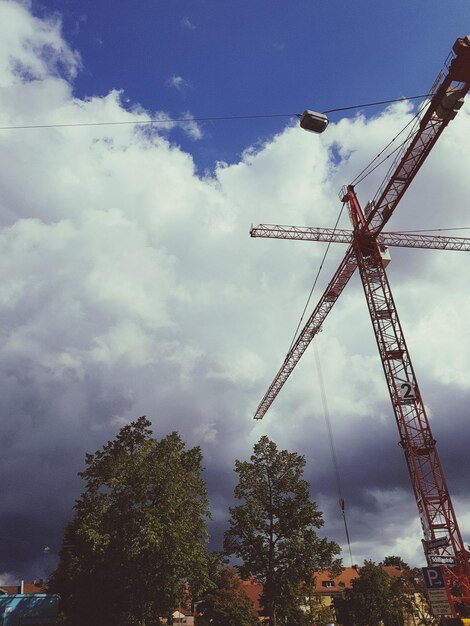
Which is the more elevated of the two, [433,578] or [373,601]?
[433,578]

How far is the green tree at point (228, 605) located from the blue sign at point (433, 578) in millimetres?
41775

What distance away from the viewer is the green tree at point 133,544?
3036cm

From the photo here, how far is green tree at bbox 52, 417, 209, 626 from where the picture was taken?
99.6ft

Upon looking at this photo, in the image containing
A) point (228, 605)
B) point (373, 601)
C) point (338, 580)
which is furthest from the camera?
point (338, 580)

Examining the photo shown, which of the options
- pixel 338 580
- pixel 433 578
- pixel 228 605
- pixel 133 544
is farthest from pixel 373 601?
pixel 433 578

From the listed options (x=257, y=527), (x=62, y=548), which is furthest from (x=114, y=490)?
(x=257, y=527)

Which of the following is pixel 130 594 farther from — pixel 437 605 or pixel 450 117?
pixel 450 117

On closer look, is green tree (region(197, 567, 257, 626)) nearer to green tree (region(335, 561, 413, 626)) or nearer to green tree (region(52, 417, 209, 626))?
green tree (region(335, 561, 413, 626))

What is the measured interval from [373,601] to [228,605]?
20.4 m

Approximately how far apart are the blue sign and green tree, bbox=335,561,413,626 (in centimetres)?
5260

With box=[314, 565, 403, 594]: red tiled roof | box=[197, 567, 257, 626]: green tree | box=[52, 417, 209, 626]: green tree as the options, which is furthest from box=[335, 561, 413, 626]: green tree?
box=[52, 417, 209, 626]: green tree

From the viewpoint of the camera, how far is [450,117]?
118ft

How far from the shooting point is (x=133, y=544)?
97.0ft

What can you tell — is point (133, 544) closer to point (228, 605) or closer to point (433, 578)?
point (433, 578)
